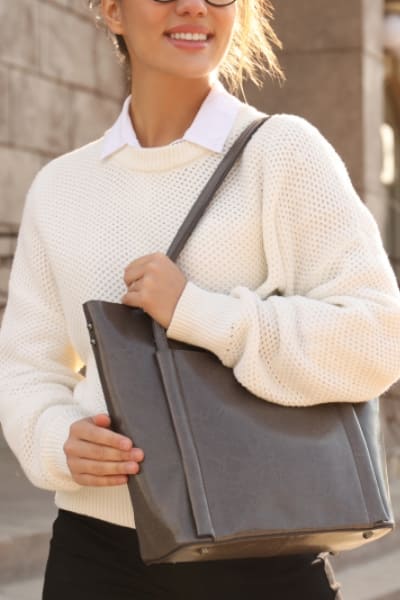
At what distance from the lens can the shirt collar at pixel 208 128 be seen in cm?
242

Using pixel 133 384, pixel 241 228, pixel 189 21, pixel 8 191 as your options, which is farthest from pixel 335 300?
pixel 8 191

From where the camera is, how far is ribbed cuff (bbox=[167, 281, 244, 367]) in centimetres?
219

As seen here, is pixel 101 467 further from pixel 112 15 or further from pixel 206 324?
pixel 112 15

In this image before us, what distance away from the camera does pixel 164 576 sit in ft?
7.54

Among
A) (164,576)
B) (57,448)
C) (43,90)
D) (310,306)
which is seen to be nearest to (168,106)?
(310,306)

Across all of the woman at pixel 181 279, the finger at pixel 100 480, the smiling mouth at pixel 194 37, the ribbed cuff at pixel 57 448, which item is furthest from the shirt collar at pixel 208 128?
the finger at pixel 100 480

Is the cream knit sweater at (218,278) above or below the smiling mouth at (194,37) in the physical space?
below

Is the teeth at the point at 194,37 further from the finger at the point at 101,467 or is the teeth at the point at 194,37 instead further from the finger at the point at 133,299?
the finger at the point at 101,467

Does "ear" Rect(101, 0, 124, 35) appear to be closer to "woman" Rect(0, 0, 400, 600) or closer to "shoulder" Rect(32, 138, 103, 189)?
"woman" Rect(0, 0, 400, 600)

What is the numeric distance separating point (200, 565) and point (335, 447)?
11.9 inches

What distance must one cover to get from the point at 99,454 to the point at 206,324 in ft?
0.80

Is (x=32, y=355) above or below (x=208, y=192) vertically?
below

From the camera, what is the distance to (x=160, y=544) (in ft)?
6.81

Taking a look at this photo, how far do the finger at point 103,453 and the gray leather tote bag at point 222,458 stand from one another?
2 centimetres
